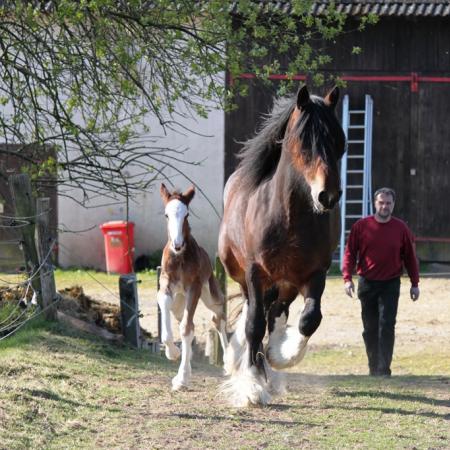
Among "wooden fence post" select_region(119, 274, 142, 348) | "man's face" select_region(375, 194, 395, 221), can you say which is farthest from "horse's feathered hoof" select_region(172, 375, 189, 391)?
"man's face" select_region(375, 194, 395, 221)

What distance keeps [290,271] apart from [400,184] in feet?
41.6

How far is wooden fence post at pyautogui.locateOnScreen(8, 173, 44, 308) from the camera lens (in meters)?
9.66

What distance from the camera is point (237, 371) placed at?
7.84 m

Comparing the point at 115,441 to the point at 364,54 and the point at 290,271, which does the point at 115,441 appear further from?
the point at 364,54

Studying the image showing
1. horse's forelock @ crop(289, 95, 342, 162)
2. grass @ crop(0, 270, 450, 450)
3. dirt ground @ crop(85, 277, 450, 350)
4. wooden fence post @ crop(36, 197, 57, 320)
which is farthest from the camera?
dirt ground @ crop(85, 277, 450, 350)

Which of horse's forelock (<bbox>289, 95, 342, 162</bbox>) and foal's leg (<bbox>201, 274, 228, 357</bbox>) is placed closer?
horse's forelock (<bbox>289, 95, 342, 162</bbox>)

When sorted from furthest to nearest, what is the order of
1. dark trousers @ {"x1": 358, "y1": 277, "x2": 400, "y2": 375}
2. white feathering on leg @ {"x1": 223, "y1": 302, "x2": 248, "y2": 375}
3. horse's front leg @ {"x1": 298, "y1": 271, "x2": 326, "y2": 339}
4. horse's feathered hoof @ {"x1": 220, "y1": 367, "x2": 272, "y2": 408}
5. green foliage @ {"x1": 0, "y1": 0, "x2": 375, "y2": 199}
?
dark trousers @ {"x1": 358, "y1": 277, "x2": 400, "y2": 375} < green foliage @ {"x1": 0, "y1": 0, "x2": 375, "y2": 199} < white feathering on leg @ {"x1": 223, "y1": 302, "x2": 248, "y2": 375} < horse's feathered hoof @ {"x1": 220, "y1": 367, "x2": 272, "y2": 408} < horse's front leg @ {"x1": 298, "y1": 271, "x2": 326, "y2": 339}

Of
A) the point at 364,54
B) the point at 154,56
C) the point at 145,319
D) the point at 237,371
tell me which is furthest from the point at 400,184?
the point at 237,371

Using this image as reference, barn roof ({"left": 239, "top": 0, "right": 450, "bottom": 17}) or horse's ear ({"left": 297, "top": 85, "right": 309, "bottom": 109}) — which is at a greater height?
barn roof ({"left": 239, "top": 0, "right": 450, "bottom": 17})

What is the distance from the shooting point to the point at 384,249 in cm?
944

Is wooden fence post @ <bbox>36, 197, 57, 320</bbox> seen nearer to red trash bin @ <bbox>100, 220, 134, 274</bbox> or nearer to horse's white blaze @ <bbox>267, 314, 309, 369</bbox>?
horse's white blaze @ <bbox>267, 314, 309, 369</bbox>

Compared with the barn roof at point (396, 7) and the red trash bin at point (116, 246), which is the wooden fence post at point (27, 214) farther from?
the barn roof at point (396, 7)

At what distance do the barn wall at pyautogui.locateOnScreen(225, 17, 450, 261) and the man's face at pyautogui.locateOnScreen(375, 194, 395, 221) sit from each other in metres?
9.93

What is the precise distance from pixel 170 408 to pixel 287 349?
955 mm
